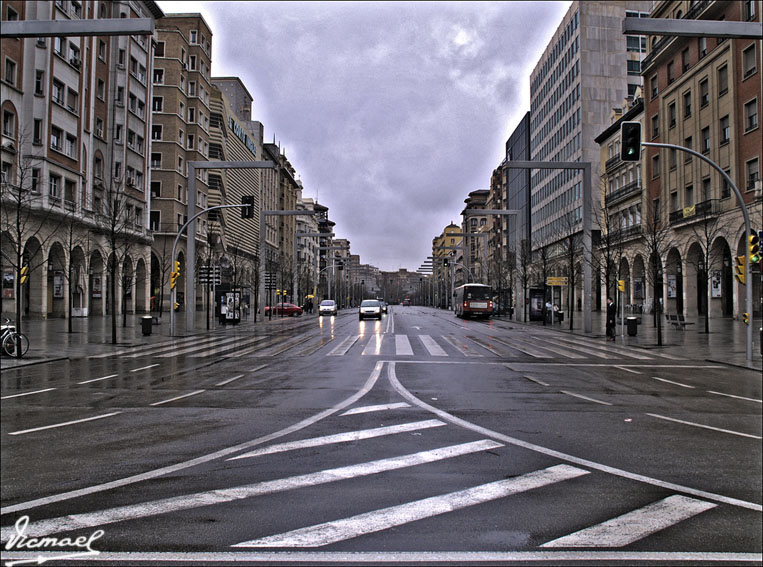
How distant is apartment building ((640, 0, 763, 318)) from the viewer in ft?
120

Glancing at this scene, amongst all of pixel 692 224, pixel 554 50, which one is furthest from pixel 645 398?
pixel 554 50

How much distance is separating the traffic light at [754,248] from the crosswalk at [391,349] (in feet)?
12.3

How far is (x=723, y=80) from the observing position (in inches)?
Answer: 1556

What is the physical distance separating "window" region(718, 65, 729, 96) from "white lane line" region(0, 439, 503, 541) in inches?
1645

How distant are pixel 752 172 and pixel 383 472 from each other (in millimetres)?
39743

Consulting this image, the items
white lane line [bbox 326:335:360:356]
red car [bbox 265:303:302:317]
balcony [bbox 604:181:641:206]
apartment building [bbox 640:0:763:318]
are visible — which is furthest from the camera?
red car [bbox 265:303:302:317]

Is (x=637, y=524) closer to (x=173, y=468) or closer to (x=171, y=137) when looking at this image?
(x=173, y=468)

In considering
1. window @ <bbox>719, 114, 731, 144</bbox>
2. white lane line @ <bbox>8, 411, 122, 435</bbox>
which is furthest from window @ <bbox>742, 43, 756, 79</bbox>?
white lane line @ <bbox>8, 411, 122, 435</bbox>

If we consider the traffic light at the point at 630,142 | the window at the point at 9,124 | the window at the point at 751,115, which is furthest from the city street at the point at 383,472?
the window at the point at 751,115

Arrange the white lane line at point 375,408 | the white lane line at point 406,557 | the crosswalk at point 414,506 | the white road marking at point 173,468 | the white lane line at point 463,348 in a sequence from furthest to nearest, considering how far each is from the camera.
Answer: the white lane line at point 463,348 → the white lane line at point 375,408 → the white road marking at point 173,468 → the crosswalk at point 414,506 → the white lane line at point 406,557

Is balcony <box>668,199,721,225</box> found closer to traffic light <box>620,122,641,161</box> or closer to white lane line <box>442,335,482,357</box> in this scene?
white lane line <box>442,335,482,357</box>

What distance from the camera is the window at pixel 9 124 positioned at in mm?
33406

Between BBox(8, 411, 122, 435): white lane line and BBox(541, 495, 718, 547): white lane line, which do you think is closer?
BBox(541, 495, 718, 547): white lane line

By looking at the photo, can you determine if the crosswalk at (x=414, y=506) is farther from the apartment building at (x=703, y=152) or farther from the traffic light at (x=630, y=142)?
the apartment building at (x=703, y=152)
